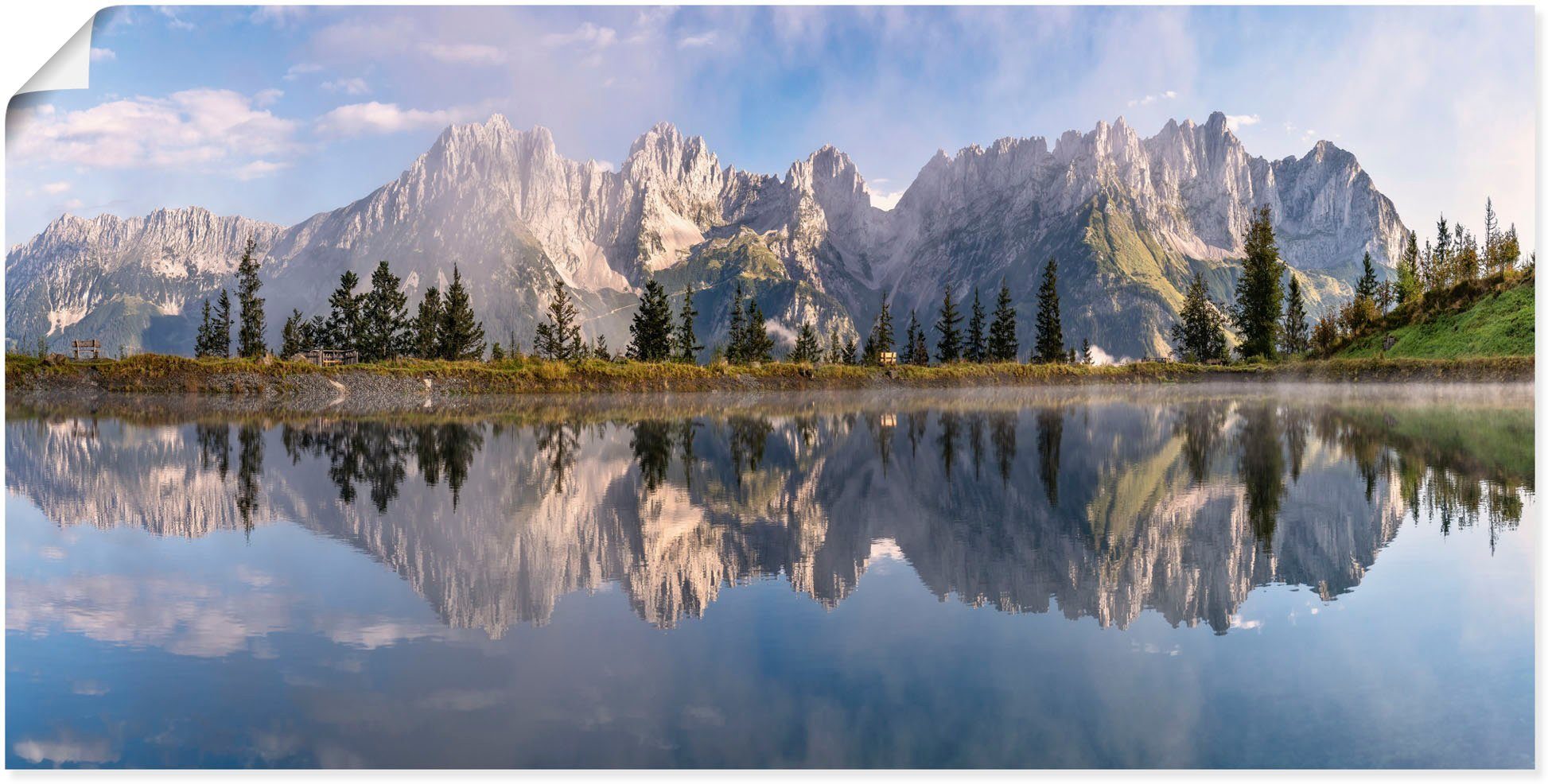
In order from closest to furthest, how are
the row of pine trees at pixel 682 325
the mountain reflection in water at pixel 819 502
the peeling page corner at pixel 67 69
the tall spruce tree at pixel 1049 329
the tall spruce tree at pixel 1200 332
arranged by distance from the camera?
the mountain reflection in water at pixel 819 502 < the peeling page corner at pixel 67 69 < the row of pine trees at pixel 682 325 < the tall spruce tree at pixel 1049 329 < the tall spruce tree at pixel 1200 332

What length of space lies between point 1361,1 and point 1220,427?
1691cm

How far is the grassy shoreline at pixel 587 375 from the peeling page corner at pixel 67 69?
47.5m

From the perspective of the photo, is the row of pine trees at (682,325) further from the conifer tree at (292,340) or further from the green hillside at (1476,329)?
the green hillside at (1476,329)

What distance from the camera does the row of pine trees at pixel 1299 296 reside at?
2327 inches

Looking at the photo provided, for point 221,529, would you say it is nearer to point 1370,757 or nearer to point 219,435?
point 1370,757

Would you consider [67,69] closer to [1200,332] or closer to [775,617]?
[775,617]

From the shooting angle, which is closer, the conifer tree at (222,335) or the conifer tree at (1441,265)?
the conifer tree at (1441,265)

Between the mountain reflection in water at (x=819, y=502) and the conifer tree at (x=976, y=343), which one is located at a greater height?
the conifer tree at (x=976, y=343)

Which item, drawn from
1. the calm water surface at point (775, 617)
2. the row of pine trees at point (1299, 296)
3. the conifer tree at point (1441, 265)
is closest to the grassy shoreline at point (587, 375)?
the row of pine trees at point (1299, 296)

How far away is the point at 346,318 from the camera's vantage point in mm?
80062

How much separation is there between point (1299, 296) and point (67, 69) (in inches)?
4490

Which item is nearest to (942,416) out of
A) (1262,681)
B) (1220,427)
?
(1220,427)

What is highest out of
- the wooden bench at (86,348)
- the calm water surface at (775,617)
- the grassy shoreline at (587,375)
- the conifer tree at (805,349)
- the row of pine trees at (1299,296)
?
the row of pine trees at (1299,296)

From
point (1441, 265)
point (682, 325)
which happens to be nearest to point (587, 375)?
point (682, 325)
